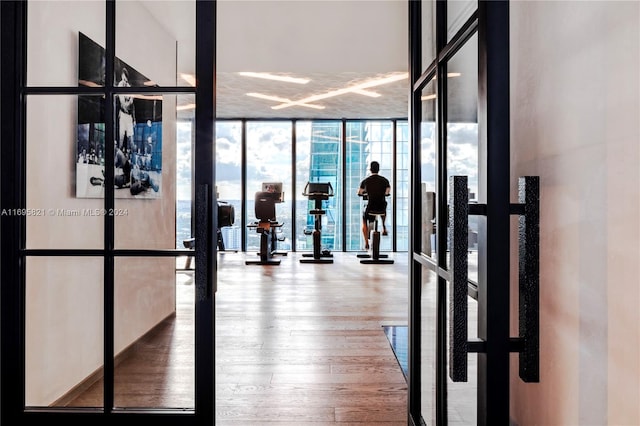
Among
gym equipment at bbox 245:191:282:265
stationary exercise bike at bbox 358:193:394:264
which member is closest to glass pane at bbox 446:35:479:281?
stationary exercise bike at bbox 358:193:394:264

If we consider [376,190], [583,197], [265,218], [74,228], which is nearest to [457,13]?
[583,197]

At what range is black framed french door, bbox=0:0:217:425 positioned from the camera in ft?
5.41

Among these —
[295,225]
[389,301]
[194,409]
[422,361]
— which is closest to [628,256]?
[422,361]

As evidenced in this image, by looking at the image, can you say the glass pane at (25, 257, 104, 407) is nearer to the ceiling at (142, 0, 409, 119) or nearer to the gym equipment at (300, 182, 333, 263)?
the ceiling at (142, 0, 409, 119)

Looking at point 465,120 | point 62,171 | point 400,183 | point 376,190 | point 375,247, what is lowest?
point 375,247

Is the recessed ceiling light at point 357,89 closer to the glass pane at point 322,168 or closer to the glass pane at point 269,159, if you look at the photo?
the glass pane at point 269,159

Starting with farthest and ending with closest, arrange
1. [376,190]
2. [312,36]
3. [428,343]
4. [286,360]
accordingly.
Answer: [376,190] < [312,36] < [286,360] < [428,343]

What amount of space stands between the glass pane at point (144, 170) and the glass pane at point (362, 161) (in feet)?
23.5

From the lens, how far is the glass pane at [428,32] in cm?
156

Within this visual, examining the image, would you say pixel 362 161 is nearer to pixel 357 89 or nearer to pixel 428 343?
pixel 357 89

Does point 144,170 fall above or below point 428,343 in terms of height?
above

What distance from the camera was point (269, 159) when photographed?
8680mm

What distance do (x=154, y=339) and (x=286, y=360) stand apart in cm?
123

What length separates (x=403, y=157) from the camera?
8.65 meters
